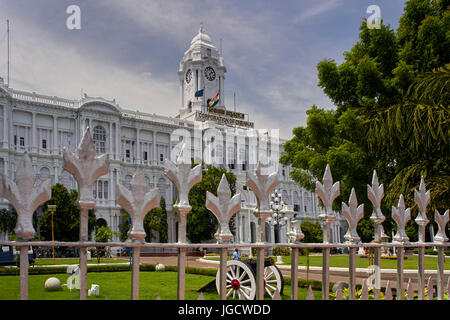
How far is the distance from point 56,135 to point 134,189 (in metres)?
42.3

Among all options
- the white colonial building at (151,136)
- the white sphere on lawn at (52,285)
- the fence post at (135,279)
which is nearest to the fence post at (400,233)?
the fence post at (135,279)

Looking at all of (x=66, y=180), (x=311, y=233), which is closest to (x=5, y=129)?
(x=66, y=180)

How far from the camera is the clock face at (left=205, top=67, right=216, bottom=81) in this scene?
59469mm

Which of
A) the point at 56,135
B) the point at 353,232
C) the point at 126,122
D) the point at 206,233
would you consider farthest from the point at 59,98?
the point at 353,232

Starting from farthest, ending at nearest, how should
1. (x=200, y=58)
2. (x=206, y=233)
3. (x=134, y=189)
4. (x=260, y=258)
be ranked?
(x=200, y=58)
(x=206, y=233)
(x=260, y=258)
(x=134, y=189)

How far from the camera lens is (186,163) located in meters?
2.59

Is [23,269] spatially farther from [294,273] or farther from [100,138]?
[100,138]

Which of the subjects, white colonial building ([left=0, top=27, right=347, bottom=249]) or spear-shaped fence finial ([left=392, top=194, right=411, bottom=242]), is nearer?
spear-shaped fence finial ([left=392, top=194, right=411, bottom=242])

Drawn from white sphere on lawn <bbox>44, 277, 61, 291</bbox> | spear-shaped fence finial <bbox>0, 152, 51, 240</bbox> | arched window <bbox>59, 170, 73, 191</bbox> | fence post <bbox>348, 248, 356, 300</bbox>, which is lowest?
white sphere on lawn <bbox>44, 277, 61, 291</bbox>

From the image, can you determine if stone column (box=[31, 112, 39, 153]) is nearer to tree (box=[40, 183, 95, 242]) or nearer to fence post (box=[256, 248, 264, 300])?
tree (box=[40, 183, 95, 242])

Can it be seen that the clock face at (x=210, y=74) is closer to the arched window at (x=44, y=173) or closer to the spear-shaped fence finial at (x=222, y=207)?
the arched window at (x=44, y=173)

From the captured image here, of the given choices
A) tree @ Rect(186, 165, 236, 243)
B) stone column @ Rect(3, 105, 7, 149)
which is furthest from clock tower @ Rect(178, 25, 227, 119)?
stone column @ Rect(3, 105, 7, 149)

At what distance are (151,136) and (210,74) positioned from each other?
50.3 feet
